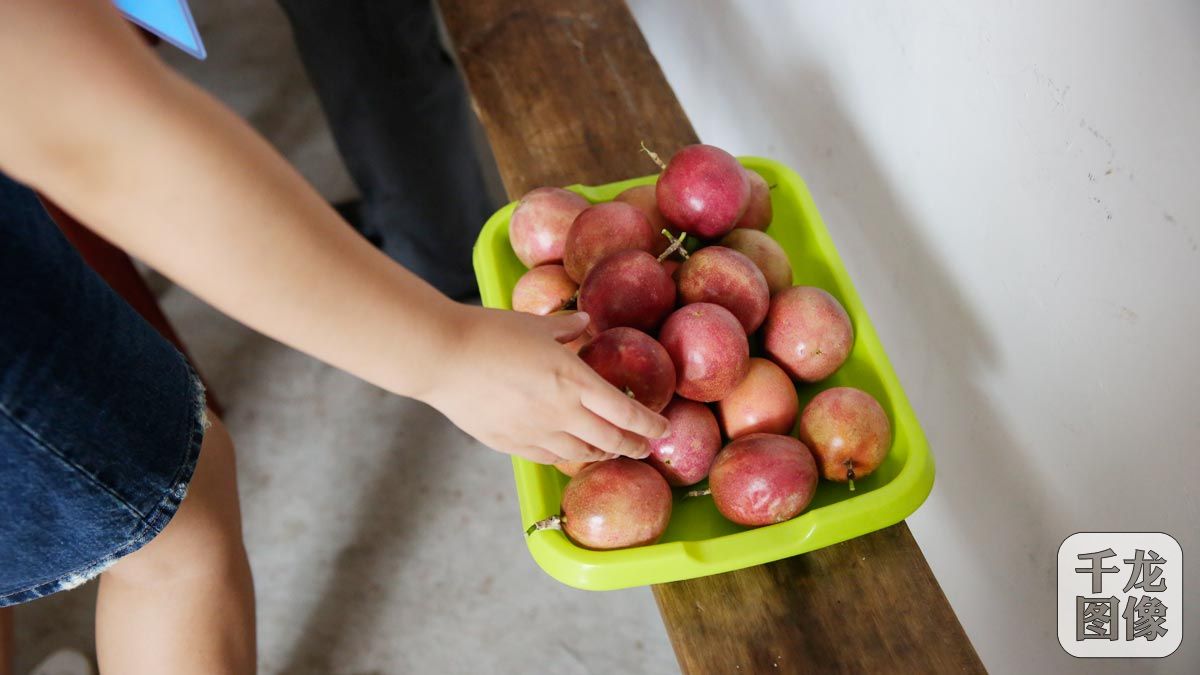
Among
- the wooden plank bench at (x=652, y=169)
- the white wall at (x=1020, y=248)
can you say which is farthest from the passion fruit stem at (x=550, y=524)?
the white wall at (x=1020, y=248)

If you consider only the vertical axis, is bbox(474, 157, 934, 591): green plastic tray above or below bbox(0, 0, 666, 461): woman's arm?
below

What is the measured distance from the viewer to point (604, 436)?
64 cm

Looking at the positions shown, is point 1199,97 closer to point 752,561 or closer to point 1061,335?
point 1061,335

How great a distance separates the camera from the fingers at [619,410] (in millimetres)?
625

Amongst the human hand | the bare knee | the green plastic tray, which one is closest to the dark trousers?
the green plastic tray

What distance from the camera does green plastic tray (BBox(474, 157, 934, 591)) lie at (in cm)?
68

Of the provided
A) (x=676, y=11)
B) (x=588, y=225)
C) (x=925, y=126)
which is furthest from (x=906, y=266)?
(x=676, y=11)

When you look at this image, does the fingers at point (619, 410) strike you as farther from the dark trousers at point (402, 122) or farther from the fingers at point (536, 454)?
the dark trousers at point (402, 122)

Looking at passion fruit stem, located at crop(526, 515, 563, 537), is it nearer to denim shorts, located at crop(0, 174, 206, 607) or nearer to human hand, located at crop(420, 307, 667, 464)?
human hand, located at crop(420, 307, 667, 464)

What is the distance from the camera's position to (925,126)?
2.89 feet

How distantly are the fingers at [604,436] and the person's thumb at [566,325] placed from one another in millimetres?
68

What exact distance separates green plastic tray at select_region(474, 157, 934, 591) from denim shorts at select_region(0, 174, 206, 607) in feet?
0.95

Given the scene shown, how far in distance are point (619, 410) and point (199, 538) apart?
0.43 meters

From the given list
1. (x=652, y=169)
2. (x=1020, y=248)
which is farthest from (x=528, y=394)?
(x=652, y=169)
